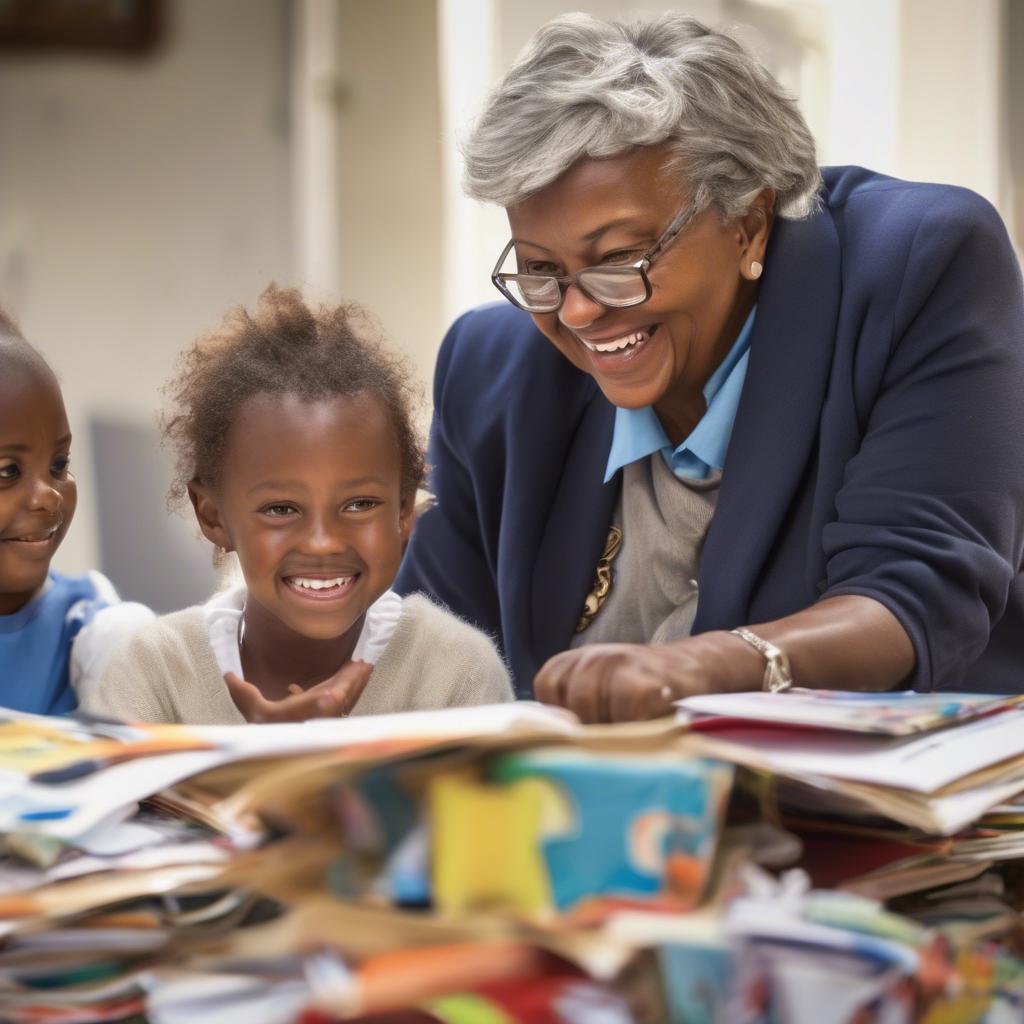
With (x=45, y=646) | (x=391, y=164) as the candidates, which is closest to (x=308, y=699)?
(x=45, y=646)

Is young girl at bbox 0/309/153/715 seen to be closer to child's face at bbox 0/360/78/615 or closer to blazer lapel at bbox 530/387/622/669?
child's face at bbox 0/360/78/615

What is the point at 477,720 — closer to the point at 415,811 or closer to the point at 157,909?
the point at 415,811

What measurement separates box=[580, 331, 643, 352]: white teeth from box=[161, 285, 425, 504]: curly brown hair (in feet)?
0.71

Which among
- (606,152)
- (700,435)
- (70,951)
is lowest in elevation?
(70,951)

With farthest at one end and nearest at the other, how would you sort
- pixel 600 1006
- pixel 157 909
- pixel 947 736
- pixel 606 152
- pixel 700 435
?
pixel 700 435 → pixel 606 152 → pixel 947 736 → pixel 157 909 → pixel 600 1006

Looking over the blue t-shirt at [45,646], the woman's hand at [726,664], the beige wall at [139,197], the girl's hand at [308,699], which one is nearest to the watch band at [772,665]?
the woman's hand at [726,664]

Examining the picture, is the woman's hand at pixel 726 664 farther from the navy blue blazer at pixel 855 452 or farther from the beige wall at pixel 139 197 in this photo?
the beige wall at pixel 139 197

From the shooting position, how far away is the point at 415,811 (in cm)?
77

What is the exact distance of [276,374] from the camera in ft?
5.32

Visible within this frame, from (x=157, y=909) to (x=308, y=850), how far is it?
0.09 m

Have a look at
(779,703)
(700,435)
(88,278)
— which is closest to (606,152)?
(700,435)

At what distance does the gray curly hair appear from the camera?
1566mm

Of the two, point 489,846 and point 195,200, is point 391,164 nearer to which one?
point 195,200

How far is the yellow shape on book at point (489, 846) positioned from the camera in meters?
0.74
